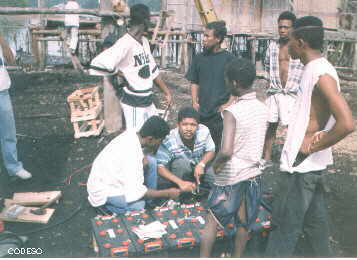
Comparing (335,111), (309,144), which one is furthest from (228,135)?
(335,111)

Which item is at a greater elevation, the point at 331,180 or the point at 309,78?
the point at 309,78

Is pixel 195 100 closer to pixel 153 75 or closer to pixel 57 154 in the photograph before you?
pixel 153 75

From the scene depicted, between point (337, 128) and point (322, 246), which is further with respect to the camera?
point (322, 246)

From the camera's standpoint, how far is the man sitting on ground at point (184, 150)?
3.95 meters

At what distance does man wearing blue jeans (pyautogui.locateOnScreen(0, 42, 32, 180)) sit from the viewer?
475 centimetres

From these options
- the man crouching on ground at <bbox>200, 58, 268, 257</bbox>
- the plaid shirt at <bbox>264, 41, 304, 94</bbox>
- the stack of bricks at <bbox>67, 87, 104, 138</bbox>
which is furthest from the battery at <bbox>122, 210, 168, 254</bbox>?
the stack of bricks at <bbox>67, 87, 104, 138</bbox>

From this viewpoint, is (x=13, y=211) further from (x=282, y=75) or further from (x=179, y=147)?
(x=282, y=75)

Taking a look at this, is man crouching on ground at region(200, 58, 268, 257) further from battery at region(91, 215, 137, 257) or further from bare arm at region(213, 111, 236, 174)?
battery at region(91, 215, 137, 257)

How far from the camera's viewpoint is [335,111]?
8.28ft

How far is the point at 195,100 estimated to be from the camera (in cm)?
472

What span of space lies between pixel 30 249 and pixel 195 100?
7.82 feet

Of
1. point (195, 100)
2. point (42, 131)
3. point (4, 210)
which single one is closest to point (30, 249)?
point (4, 210)

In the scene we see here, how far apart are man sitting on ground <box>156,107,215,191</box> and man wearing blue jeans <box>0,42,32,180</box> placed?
205 centimetres

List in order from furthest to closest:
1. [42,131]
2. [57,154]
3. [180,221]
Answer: [42,131] < [57,154] < [180,221]
